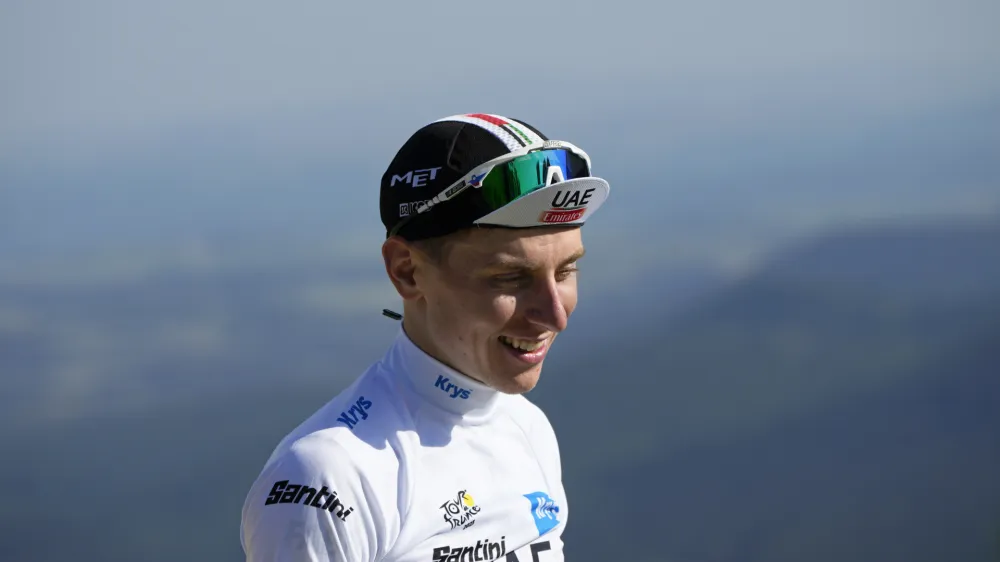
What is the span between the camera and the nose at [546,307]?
360cm

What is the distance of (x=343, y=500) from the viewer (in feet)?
11.0

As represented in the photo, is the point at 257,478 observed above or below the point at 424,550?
above

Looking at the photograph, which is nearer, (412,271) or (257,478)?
(257,478)

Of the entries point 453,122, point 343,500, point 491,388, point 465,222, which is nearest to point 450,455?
point 491,388

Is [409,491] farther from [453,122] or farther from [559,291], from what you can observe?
[453,122]

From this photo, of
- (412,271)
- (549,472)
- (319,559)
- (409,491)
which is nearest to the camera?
(319,559)

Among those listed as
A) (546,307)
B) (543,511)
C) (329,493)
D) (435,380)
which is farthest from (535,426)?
(329,493)

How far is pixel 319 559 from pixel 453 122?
1.51 m

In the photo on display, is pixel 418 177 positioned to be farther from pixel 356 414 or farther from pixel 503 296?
pixel 356 414

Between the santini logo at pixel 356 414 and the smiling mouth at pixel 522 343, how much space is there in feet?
1.69

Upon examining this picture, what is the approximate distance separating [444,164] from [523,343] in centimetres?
66

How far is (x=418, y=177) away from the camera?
369cm

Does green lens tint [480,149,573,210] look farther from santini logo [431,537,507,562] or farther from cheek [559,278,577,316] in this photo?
santini logo [431,537,507,562]

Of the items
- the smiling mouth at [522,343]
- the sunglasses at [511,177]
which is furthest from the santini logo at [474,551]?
the sunglasses at [511,177]
